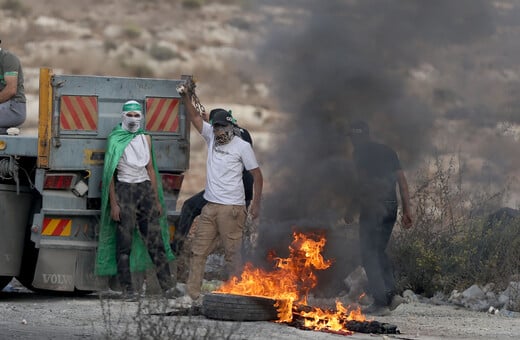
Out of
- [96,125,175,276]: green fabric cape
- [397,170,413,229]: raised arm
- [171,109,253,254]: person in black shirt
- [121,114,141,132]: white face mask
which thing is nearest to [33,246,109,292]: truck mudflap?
[96,125,175,276]: green fabric cape

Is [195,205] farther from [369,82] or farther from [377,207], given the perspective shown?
[369,82]

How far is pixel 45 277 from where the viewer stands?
11.6 m

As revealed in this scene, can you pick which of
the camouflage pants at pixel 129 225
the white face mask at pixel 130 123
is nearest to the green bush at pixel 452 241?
the camouflage pants at pixel 129 225

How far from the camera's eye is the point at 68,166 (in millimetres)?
11508

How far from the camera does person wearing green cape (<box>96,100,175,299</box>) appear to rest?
11.4 m

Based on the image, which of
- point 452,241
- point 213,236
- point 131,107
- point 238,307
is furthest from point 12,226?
point 452,241

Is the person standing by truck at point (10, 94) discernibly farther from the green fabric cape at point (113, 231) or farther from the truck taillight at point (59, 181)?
the green fabric cape at point (113, 231)

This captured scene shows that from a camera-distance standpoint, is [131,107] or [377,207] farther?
[377,207]

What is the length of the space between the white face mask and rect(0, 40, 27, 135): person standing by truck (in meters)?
1.34

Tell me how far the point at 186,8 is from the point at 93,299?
18.4 m

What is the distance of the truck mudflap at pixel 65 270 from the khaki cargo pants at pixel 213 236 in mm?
1145

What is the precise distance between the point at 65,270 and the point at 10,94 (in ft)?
6.43

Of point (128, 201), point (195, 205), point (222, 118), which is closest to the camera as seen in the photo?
point (222, 118)

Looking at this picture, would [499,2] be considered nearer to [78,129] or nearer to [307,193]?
[307,193]
